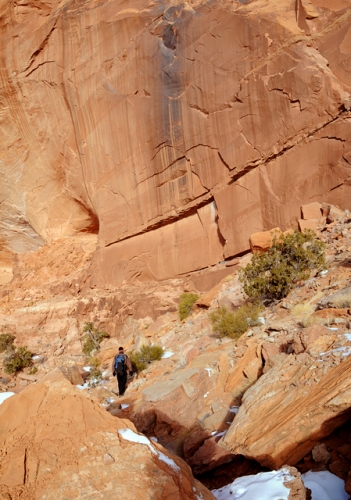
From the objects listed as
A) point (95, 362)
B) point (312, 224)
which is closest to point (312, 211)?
point (312, 224)

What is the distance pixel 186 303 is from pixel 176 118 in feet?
24.3

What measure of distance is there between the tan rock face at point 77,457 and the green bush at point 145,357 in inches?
258

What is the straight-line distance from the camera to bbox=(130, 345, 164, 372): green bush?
9812 mm

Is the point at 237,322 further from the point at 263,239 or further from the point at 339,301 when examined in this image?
the point at 263,239

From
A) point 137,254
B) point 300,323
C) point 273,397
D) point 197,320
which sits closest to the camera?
point 273,397

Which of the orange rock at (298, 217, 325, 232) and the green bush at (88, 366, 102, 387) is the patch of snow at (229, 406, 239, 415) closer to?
the green bush at (88, 366, 102, 387)

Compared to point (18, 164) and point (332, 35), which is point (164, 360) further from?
point (18, 164)

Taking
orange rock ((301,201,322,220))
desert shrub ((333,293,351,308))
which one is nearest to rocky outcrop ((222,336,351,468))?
desert shrub ((333,293,351,308))

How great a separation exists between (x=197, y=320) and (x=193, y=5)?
12.3m

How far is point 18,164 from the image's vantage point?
24547mm

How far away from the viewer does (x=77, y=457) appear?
2697 millimetres

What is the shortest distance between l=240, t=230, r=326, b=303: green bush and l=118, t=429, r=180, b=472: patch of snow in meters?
6.48

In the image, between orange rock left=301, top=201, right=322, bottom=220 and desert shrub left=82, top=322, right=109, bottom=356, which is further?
desert shrub left=82, top=322, right=109, bottom=356

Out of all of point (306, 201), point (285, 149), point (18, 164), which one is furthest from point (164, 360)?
point (18, 164)
